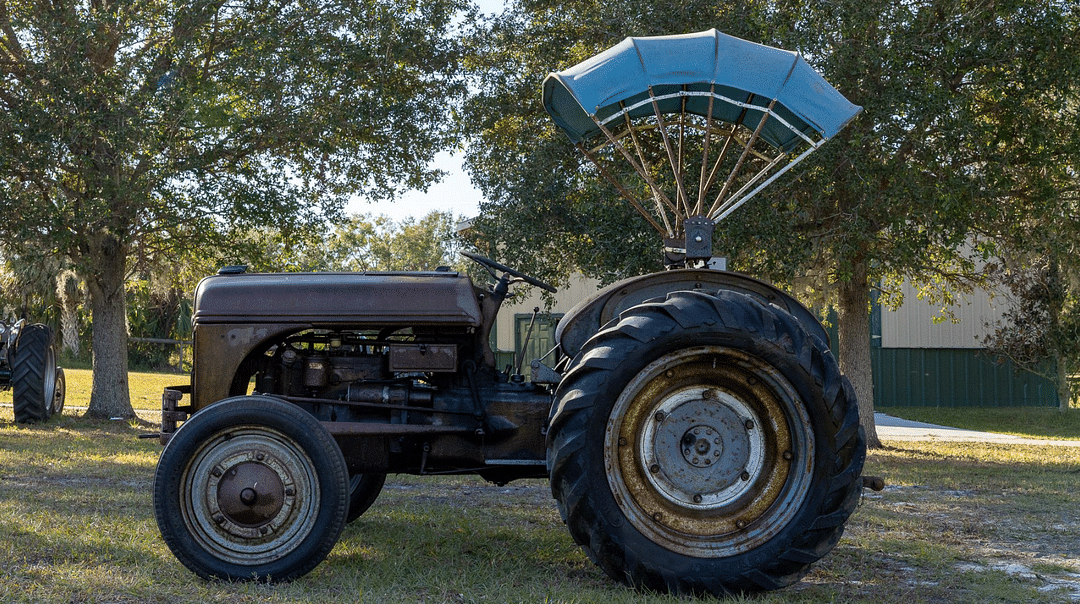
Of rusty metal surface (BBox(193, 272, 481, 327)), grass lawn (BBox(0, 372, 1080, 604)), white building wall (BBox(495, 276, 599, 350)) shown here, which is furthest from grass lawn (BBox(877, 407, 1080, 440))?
rusty metal surface (BBox(193, 272, 481, 327))

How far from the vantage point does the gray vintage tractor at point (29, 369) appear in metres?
13.9

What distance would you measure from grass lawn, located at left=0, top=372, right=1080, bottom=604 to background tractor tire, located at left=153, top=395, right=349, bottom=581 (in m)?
0.14

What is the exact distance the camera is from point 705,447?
4.54 m

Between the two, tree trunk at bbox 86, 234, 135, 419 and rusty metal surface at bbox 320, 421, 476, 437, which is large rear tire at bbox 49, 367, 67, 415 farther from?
rusty metal surface at bbox 320, 421, 476, 437

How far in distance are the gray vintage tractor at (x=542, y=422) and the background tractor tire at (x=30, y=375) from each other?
10.1m

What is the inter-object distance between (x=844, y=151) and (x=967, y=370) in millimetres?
15834

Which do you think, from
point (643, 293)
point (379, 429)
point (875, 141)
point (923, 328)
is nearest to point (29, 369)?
point (379, 429)

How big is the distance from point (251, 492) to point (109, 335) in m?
11.7

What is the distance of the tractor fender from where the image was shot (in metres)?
5.04

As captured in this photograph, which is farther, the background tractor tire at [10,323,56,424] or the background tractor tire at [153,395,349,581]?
the background tractor tire at [10,323,56,424]

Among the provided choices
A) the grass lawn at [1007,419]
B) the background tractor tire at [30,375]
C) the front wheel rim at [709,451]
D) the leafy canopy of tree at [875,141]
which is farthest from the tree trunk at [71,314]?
the front wheel rim at [709,451]

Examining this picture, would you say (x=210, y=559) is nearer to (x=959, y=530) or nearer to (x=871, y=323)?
(x=959, y=530)

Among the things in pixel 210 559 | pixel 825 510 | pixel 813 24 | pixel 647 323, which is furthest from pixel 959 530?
pixel 813 24

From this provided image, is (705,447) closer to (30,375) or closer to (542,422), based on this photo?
(542,422)
